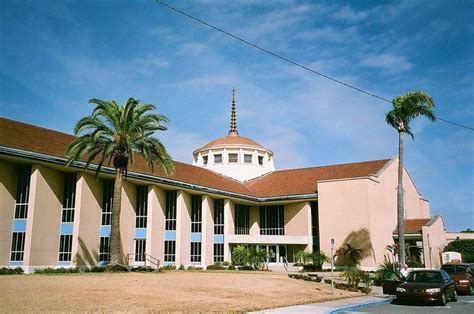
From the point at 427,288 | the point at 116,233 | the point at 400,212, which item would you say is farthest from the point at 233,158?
the point at 427,288

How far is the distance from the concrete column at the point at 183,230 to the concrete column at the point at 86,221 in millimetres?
6938

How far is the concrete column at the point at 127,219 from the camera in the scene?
36.6 metres

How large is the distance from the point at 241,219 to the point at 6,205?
77.4 feet

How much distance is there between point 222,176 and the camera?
53.2m

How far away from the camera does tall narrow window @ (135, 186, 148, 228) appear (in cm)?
3825

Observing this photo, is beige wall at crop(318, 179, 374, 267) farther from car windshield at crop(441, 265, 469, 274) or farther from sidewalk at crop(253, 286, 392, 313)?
sidewalk at crop(253, 286, 392, 313)

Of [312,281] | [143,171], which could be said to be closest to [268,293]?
[312,281]

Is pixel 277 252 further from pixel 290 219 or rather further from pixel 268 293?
pixel 268 293

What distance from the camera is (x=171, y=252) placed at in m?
39.2

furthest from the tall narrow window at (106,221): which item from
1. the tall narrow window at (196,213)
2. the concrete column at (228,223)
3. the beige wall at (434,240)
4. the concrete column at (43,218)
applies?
the beige wall at (434,240)

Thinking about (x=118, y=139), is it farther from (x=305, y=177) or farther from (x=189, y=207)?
(x=305, y=177)

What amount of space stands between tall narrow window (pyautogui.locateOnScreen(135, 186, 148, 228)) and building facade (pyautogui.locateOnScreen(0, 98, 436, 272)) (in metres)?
0.09

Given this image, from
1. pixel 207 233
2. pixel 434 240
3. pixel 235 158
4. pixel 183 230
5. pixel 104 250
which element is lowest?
pixel 104 250

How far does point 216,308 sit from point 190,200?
27229 millimetres
